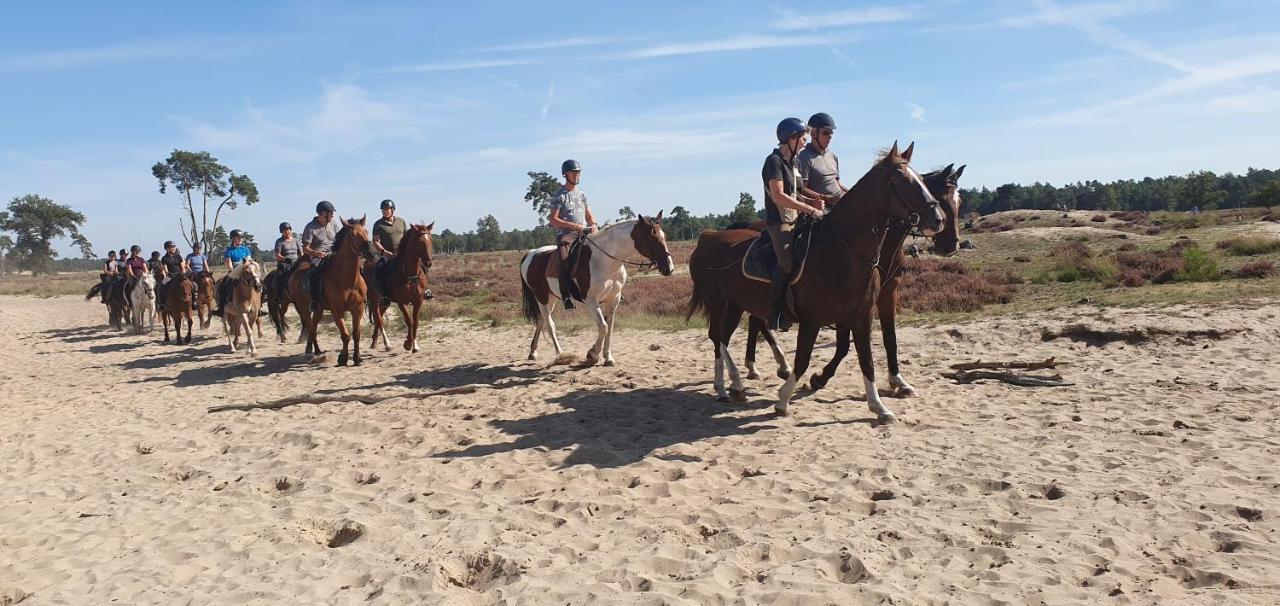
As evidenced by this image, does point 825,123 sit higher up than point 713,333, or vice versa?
point 825,123

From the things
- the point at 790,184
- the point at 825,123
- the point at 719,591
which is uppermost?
the point at 825,123

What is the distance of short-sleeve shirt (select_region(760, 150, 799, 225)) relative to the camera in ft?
23.5

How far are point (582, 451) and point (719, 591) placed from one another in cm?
288

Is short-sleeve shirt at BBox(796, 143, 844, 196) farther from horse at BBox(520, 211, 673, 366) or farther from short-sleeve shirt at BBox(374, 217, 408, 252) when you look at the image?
short-sleeve shirt at BBox(374, 217, 408, 252)

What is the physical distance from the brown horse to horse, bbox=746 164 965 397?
254 inches

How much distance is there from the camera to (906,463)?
5.79 meters

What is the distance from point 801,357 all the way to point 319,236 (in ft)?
32.7

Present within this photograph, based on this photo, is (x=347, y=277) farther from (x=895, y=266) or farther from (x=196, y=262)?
(x=196, y=262)

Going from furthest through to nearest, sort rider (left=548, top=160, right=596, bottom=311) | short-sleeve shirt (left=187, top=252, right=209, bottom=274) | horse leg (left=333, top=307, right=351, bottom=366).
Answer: short-sleeve shirt (left=187, top=252, right=209, bottom=274) < horse leg (left=333, top=307, right=351, bottom=366) < rider (left=548, top=160, right=596, bottom=311)

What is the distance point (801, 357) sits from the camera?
7.26 metres

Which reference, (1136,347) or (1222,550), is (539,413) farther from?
(1136,347)

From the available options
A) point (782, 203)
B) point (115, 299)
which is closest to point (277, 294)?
point (115, 299)

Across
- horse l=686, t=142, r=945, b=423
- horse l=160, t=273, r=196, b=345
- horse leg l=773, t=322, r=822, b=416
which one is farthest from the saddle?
horse l=160, t=273, r=196, b=345

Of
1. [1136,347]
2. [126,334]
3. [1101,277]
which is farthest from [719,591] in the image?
[126,334]
